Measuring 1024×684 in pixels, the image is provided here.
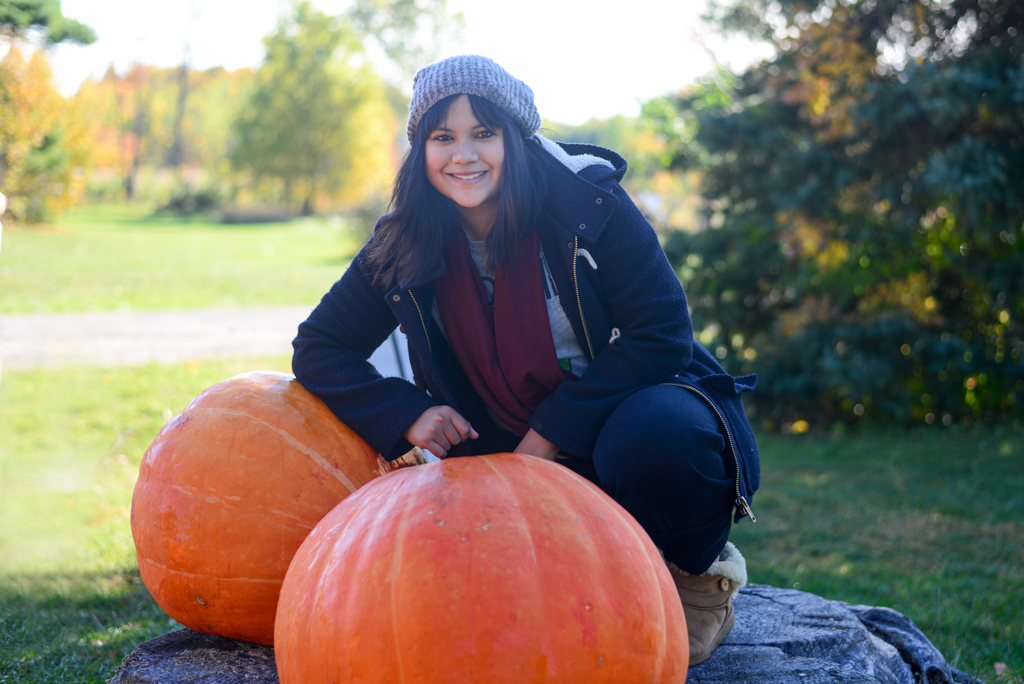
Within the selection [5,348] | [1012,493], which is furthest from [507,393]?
[5,348]

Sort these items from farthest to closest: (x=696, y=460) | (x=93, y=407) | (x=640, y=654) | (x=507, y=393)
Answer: (x=93, y=407) → (x=507, y=393) → (x=696, y=460) → (x=640, y=654)

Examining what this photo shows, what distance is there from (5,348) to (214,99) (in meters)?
47.9

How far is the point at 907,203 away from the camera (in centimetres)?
572

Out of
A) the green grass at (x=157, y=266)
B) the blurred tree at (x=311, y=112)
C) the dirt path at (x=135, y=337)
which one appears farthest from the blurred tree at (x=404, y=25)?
the dirt path at (x=135, y=337)

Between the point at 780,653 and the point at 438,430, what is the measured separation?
1.08 metres

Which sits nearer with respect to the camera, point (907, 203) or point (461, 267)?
point (461, 267)

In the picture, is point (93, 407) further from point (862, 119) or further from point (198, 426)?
point (862, 119)

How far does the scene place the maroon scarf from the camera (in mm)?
2232

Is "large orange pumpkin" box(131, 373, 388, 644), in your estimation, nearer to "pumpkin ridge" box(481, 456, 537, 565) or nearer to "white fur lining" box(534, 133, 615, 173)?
"pumpkin ridge" box(481, 456, 537, 565)

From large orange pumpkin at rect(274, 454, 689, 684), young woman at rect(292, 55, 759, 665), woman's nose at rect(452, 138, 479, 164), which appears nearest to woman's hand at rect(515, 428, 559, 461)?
young woman at rect(292, 55, 759, 665)

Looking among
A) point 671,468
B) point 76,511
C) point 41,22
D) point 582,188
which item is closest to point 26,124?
point 41,22

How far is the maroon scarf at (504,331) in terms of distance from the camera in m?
2.23

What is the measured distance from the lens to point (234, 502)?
A: 2.03 m

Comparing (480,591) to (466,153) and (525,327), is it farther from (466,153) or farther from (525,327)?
(466,153)
